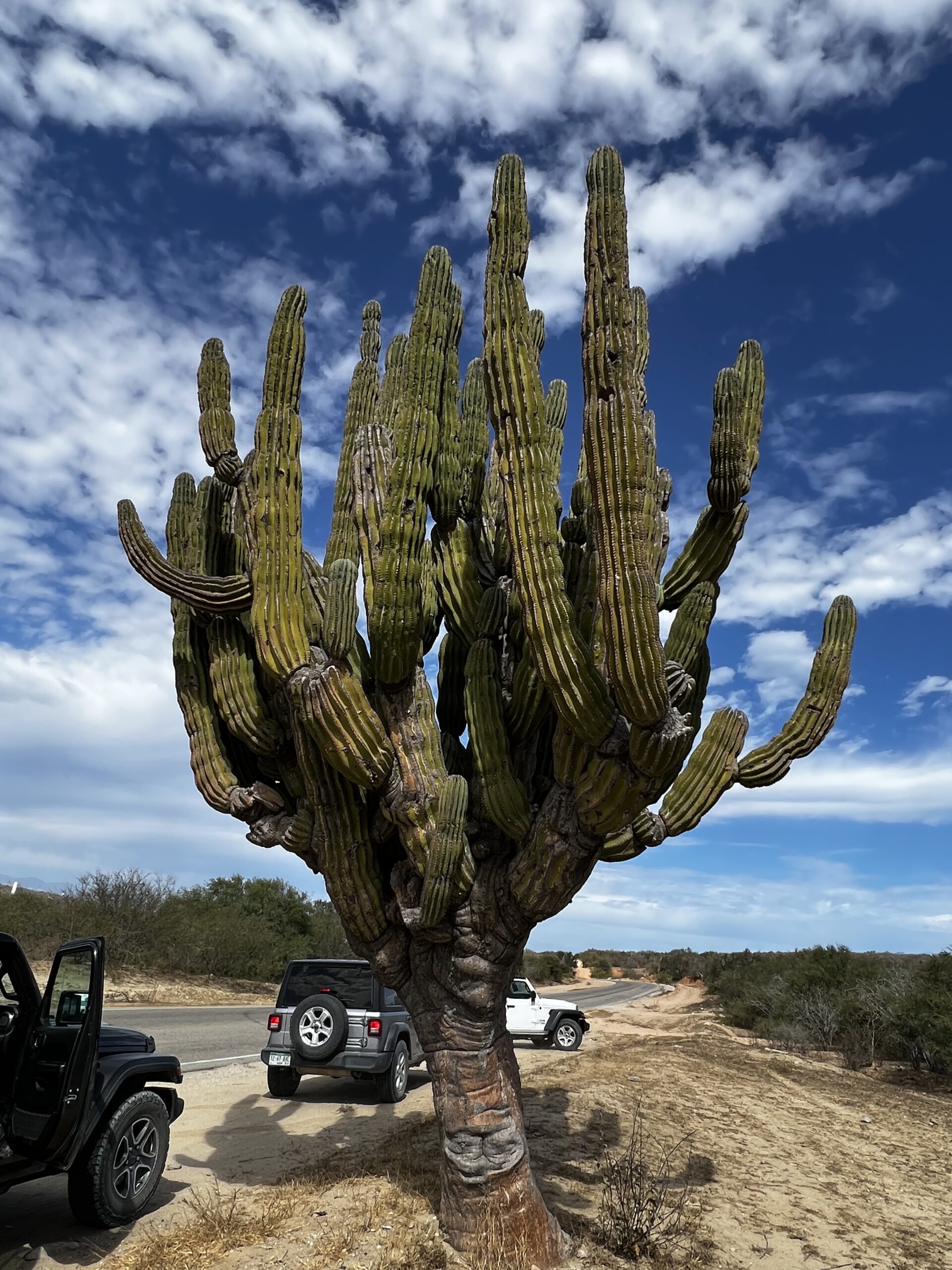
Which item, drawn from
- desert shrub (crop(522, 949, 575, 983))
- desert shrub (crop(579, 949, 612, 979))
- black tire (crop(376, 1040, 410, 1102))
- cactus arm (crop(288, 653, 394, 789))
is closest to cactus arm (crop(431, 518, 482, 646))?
cactus arm (crop(288, 653, 394, 789))

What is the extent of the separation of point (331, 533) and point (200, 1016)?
51.3ft

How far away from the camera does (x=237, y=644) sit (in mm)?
6395

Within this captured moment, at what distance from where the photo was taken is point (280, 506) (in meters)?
5.95

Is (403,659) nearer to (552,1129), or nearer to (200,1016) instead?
(552,1129)

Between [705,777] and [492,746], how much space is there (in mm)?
1504

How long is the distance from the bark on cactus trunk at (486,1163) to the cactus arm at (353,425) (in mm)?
3602

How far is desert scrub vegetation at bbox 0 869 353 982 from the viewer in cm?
2356

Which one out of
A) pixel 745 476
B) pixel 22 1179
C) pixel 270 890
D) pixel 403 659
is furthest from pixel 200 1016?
pixel 745 476

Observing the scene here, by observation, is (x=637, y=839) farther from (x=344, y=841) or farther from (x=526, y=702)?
(x=344, y=841)

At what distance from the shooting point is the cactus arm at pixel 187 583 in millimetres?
6090

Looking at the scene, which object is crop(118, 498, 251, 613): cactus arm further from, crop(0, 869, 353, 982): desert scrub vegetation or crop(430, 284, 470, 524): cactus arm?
crop(0, 869, 353, 982): desert scrub vegetation

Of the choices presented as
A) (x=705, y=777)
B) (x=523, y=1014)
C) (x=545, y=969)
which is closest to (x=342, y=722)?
(x=705, y=777)

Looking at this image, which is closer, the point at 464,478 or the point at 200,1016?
the point at 464,478

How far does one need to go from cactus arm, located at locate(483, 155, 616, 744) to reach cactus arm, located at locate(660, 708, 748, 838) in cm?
135
